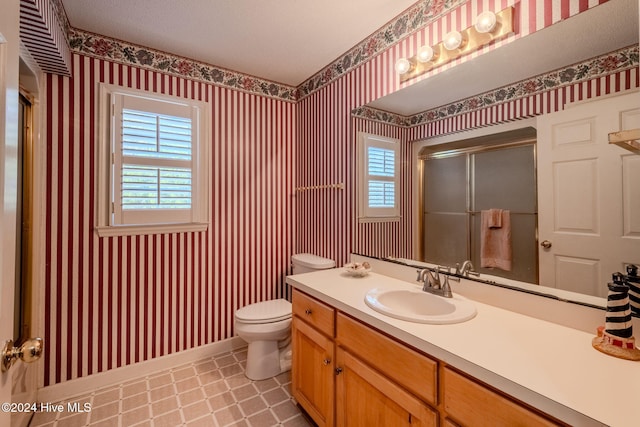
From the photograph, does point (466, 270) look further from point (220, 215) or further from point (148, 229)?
point (148, 229)

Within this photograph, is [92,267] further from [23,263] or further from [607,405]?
[607,405]

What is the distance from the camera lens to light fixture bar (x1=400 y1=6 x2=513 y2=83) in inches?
53.3

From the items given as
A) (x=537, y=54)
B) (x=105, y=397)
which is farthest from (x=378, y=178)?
(x=105, y=397)

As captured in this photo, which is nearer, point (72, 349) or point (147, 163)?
point (72, 349)

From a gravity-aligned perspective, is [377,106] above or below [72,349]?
above

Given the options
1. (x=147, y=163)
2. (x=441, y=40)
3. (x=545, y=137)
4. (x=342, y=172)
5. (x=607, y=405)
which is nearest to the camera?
(x=607, y=405)

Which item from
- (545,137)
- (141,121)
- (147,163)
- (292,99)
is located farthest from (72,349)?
(545,137)

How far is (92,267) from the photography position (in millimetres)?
2031

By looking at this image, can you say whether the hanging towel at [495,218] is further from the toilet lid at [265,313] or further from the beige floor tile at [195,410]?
the beige floor tile at [195,410]

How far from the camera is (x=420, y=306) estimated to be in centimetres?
149

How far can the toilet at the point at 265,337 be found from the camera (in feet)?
6.79

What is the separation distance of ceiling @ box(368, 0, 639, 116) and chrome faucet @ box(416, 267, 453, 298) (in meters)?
0.93

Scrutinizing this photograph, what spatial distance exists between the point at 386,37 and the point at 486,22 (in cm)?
70

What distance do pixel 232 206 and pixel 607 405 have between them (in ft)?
7.96
